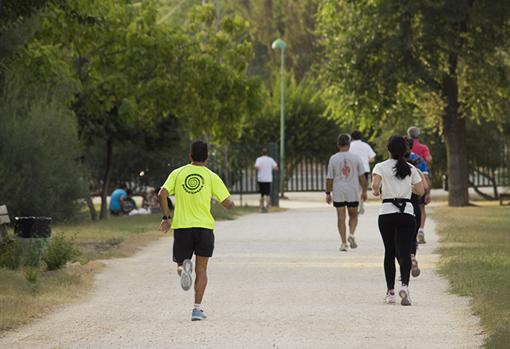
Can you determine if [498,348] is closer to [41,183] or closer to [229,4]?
[41,183]

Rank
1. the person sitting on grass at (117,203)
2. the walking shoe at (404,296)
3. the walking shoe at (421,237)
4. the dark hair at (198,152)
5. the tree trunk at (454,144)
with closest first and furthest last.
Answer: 1. the dark hair at (198,152)
2. the walking shoe at (404,296)
3. the walking shoe at (421,237)
4. the person sitting on grass at (117,203)
5. the tree trunk at (454,144)

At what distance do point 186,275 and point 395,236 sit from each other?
2635mm

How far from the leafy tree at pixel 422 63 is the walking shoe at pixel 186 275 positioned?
90.2ft

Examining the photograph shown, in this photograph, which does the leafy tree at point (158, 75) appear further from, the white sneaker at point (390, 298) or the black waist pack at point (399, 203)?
the white sneaker at point (390, 298)

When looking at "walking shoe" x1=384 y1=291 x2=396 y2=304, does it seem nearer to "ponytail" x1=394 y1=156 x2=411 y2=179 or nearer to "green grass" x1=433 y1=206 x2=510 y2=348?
"green grass" x1=433 y1=206 x2=510 y2=348

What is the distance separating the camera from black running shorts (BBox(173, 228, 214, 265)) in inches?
556

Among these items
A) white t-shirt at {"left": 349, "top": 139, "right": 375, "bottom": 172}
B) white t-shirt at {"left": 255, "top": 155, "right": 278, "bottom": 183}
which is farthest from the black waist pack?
white t-shirt at {"left": 255, "top": 155, "right": 278, "bottom": 183}

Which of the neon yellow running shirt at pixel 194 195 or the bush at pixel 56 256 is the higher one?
the neon yellow running shirt at pixel 194 195

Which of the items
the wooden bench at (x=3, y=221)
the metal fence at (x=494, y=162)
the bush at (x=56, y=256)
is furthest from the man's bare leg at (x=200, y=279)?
the metal fence at (x=494, y=162)

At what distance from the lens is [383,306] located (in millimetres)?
15000

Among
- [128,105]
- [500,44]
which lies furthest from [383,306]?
[500,44]

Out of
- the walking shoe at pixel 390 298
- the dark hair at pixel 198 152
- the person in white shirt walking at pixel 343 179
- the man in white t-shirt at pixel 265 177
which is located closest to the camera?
the dark hair at pixel 198 152

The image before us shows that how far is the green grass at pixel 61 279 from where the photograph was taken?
14.6 meters

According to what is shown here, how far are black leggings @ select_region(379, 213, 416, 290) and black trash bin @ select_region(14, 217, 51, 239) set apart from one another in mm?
5198
